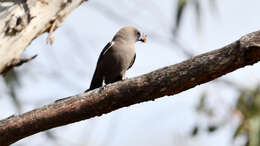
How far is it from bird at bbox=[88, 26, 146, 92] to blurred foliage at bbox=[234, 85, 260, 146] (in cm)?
172

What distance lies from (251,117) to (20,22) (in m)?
3.44

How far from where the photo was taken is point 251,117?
6711 mm

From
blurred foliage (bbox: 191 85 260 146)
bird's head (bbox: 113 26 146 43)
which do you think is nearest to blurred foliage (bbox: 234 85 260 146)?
blurred foliage (bbox: 191 85 260 146)

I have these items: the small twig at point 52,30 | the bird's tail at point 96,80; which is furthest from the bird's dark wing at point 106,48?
the small twig at point 52,30

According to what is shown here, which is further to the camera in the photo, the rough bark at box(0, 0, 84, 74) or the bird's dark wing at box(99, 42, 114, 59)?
the bird's dark wing at box(99, 42, 114, 59)

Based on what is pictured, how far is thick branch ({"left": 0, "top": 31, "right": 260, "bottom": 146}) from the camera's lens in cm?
316

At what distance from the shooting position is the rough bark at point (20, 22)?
4215 mm

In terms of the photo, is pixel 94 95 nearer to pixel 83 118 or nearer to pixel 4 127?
pixel 83 118

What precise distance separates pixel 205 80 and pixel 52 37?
1.67 metres

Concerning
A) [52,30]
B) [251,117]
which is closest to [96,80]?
[52,30]

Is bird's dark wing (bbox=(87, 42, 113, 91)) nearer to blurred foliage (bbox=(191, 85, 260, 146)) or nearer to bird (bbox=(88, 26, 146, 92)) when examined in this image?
bird (bbox=(88, 26, 146, 92))

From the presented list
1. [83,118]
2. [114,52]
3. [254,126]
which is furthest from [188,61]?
[254,126]

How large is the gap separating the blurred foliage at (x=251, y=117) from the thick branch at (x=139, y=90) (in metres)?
3.08

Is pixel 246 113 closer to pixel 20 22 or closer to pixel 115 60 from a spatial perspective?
pixel 115 60
